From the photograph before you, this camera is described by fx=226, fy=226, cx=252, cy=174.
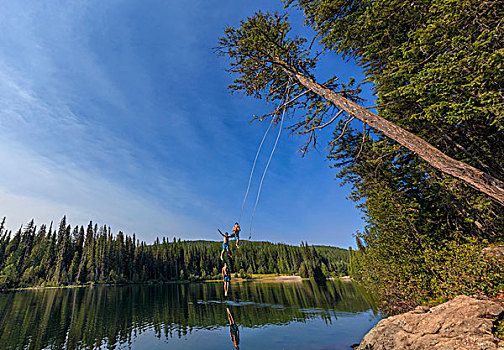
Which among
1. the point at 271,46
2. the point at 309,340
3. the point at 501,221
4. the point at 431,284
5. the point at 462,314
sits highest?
the point at 271,46

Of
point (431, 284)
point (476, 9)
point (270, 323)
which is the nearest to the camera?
point (476, 9)

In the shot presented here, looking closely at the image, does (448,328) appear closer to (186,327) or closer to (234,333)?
(234,333)

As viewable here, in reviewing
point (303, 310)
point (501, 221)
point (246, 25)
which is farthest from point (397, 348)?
point (303, 310)

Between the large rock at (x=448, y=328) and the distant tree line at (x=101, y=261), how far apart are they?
3496 inches

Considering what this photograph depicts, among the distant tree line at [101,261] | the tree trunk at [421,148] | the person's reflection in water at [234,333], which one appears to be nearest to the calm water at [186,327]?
the person's reflection in water at [234,333]

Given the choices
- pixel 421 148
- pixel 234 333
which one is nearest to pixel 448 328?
Result: pixel 421 148

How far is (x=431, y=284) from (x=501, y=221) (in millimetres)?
5129

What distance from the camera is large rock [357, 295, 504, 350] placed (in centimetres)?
838

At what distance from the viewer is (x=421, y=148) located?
28.2 feet

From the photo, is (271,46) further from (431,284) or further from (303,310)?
(303,310)

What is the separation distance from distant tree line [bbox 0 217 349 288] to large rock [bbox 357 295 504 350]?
3496 inches

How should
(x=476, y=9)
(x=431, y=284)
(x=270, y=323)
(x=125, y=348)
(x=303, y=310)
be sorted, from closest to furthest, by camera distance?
(x=476, y=9) < (x=431, y=284) < (x=125, y=348) < (x=270, y=323) < (x=303, y=310)

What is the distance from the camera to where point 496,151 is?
11.1 metres

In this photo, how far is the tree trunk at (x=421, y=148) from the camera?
7.54 meters
